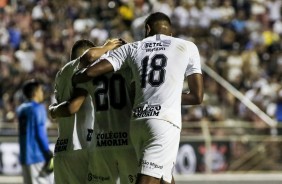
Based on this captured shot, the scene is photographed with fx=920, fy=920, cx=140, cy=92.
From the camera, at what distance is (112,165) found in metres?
8.72

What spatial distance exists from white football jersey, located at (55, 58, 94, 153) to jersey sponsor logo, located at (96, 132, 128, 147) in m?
0.52

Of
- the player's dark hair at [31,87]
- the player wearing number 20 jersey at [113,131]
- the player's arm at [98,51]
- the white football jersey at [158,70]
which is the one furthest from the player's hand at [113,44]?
the player's dark hair at [31,87]

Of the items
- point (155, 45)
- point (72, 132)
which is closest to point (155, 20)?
point (155, 45)

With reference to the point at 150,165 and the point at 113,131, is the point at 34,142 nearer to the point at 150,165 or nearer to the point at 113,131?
the point at 113,131

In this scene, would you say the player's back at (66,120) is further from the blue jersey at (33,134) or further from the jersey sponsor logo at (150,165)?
the blue jersey at (33,134)

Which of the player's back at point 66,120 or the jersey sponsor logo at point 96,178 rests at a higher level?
the player's back at point 66,120

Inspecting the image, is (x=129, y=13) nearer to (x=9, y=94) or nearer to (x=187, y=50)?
(x=9, y=94)

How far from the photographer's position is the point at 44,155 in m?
12.2

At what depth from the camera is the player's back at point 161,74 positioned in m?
8.04

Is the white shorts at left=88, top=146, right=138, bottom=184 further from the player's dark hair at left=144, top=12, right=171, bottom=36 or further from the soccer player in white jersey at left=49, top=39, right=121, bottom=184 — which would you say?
the player's dark hair at left=144, top=12, right=171, bottom=36

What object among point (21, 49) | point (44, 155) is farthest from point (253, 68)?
point (44, 155)

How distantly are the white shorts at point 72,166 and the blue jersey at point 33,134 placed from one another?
270 centimetres

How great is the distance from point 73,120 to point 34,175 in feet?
9.89

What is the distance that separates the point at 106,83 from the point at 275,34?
1778cm
